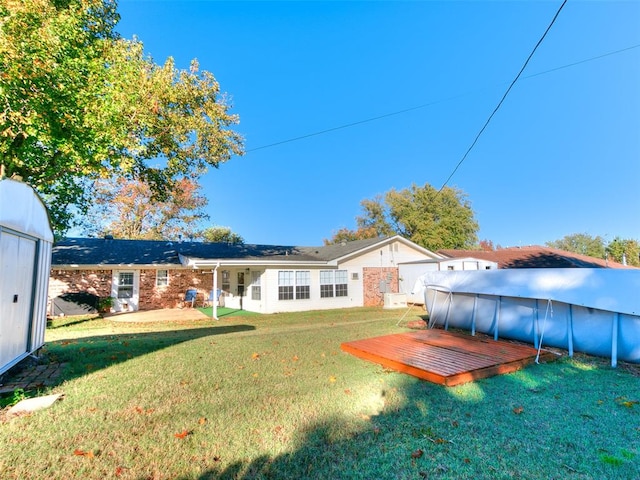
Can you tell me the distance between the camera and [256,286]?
15094 millimetres

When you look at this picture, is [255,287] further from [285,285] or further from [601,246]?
[601,246]

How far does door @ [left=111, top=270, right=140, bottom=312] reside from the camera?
1431 cm

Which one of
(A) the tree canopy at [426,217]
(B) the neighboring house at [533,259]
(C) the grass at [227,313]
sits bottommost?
(C) the grass at [227,313]

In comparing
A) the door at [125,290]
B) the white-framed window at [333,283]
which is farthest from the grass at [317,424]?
the white-framed window at [333,283]

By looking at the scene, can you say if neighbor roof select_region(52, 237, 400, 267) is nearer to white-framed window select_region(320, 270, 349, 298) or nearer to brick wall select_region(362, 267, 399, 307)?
white-framed window select_region(320, 270, 349, 298)

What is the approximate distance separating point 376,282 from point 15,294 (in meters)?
15.2

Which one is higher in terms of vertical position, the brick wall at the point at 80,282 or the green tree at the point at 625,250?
the green tree at the point at 625,250

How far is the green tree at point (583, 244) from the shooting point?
45456 mm

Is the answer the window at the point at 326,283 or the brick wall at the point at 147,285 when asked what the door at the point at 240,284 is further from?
the window at the point at 326,283

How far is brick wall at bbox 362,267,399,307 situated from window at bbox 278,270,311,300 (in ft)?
11.5

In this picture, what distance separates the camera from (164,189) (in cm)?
1131

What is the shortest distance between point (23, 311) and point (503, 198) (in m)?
36.9

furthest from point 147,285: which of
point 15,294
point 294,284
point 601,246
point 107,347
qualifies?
point 601,246

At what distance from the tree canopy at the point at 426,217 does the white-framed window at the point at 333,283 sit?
1844 cm
